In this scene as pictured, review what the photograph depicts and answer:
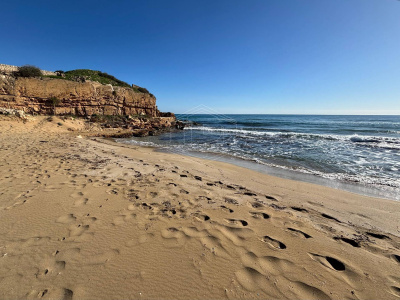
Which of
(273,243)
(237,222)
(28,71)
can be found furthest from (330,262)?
(28,71)

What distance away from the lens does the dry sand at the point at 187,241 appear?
183 centimetres

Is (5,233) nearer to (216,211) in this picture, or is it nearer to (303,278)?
(216,211)

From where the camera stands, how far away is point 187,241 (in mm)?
2500

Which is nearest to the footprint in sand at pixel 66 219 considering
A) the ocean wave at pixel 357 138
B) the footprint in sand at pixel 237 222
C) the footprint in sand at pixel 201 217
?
the footprint in sand at pixel 201 217

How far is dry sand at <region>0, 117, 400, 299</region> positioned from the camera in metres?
1.83

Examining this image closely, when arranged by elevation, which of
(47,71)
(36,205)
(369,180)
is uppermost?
(47,71)

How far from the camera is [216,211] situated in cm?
336

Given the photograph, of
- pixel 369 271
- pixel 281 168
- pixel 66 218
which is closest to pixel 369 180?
pixel 281 168

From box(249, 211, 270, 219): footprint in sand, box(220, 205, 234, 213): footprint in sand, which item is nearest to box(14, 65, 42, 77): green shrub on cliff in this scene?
box(220, 205, 234, 213): footprint in sand

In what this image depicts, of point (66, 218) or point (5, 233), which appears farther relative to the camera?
point (66, 218)

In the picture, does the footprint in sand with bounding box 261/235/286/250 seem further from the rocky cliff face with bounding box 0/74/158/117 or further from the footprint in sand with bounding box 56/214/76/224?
the rocky cliff face with bounding box 0/74/158/117

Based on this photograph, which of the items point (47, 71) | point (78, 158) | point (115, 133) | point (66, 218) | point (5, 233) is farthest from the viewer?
point (47, 71)

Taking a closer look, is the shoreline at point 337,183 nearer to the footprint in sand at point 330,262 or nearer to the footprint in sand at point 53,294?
the footprint in sand at point 330,262

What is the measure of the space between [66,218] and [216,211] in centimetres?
264
